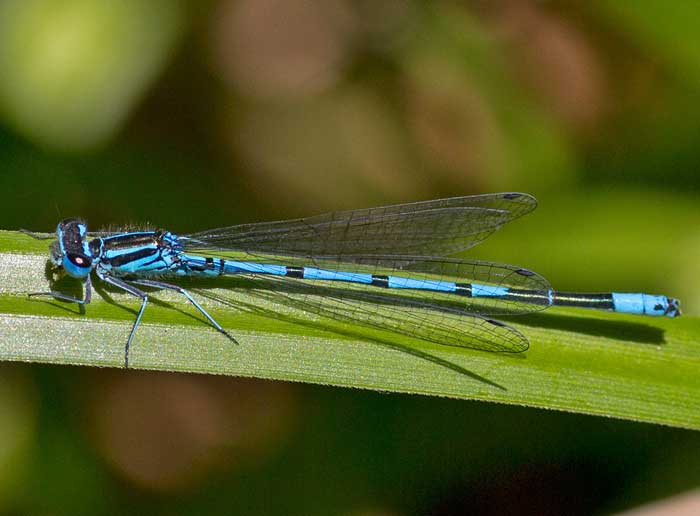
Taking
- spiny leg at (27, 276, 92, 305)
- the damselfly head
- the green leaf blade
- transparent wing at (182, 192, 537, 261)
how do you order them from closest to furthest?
the green leaf blade < spiny leg at (27, 276, 92, 305) < the damselfly head < transparent wing at (182, 192, 537, 261)

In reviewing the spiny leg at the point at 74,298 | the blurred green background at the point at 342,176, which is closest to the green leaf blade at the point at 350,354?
the spiny leg at the point at 74,298

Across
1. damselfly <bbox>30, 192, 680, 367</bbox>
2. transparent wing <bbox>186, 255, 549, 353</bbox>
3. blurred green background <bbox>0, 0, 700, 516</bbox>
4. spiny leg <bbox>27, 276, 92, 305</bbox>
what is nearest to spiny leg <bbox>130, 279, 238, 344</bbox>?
damselfly <bbox>30, 192, 680, 367</bbox>

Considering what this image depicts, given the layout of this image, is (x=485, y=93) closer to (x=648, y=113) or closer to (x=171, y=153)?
(x=648, y=113)

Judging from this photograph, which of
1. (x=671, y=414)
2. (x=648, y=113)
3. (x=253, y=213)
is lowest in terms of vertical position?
(x=671, y=414)

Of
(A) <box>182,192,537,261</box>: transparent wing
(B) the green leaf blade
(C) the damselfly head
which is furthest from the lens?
(A) <box>182,192,537,261</box>: transparent wing

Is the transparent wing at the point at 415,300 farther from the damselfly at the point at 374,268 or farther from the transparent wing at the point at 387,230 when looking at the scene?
the transparent wing at the point at 387,230

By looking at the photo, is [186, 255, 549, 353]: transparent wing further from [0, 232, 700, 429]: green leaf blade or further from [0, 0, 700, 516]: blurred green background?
[0, 0, 700, 516]: blurred green background

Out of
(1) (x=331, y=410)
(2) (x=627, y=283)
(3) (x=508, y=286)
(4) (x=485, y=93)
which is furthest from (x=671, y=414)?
(4) (x=485, y=93)

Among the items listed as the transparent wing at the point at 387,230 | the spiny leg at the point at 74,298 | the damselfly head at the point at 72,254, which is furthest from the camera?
the transparent wing at the point at 387,230
